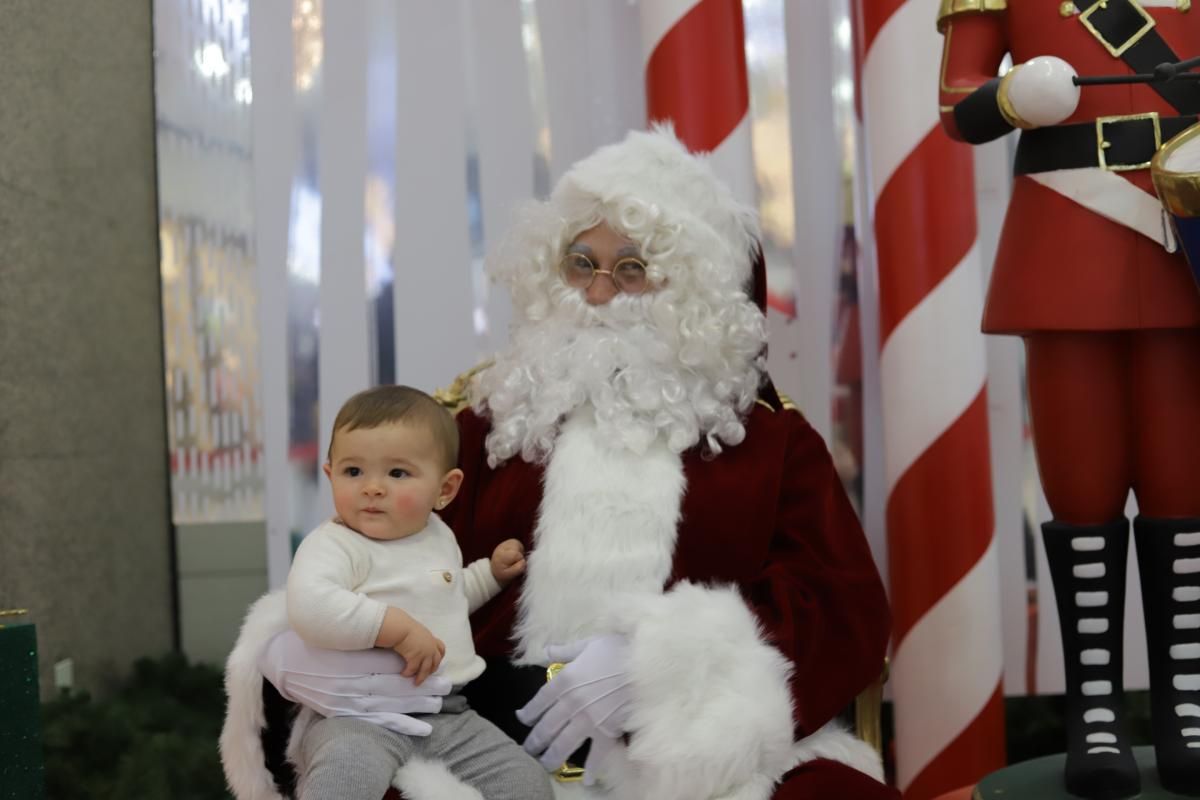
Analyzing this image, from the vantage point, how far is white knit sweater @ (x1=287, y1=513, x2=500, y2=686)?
166cm

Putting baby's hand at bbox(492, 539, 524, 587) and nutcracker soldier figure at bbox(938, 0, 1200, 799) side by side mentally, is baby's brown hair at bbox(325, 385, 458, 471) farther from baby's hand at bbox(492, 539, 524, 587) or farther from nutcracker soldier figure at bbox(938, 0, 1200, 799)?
nutcracker soldier figure at bbox(938, 0, 1200, 799)

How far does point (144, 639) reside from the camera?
3143 millimetres

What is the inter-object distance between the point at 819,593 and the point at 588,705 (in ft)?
1.43

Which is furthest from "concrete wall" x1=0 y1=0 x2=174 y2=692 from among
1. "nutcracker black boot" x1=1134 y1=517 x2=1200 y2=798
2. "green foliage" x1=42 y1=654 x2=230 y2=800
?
"nutcracker black boot" x1=1134 y1=517 x2=1200 y2=798

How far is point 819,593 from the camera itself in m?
1.99

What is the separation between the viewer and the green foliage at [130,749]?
2578 millimetres

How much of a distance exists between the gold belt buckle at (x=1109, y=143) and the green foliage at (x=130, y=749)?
7.11ft

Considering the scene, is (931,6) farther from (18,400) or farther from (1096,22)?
(18,400)

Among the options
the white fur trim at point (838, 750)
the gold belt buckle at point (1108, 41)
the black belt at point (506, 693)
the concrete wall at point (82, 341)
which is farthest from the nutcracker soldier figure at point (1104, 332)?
the concrete wall at point (82, 341)

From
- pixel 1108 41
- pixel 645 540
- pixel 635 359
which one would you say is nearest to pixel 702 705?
pixel 645 540

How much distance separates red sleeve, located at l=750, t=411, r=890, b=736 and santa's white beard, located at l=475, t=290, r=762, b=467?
0.51 ft

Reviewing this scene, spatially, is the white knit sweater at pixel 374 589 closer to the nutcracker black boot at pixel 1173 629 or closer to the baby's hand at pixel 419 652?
the baby's hand at pixel 419 652

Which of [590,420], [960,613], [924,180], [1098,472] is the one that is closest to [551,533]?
[590,420]

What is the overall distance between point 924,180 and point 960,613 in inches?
37.4
